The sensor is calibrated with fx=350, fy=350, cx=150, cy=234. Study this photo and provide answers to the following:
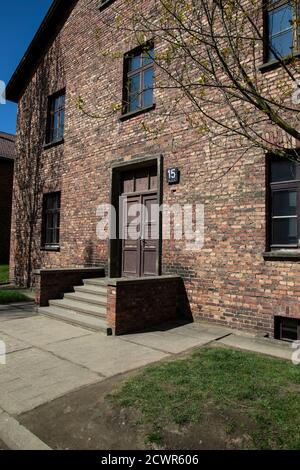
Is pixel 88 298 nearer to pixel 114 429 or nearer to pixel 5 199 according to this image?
pixel 114 429

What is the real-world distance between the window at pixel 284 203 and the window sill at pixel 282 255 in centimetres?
17

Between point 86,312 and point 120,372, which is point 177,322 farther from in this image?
point 120,372

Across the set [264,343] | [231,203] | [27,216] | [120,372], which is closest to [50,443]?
[120,372]

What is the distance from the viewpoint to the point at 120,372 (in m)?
4.34

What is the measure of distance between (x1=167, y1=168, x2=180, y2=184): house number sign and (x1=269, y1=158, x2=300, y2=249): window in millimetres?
2033

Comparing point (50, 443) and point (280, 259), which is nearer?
point (50, 443)

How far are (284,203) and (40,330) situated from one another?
16.3ft

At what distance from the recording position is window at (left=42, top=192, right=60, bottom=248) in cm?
1155

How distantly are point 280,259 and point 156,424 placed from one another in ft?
12.4

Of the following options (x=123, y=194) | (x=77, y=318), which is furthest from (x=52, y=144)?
(x=77, y=318)

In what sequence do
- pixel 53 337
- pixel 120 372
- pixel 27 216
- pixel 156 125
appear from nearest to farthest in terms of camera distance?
pixel 120 372
pixel 53 337
pixel 156 125
pixel 27 216

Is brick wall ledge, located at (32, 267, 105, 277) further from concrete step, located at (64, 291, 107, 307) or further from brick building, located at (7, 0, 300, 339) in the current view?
concrete step, located at (64, 291, 107, 307)

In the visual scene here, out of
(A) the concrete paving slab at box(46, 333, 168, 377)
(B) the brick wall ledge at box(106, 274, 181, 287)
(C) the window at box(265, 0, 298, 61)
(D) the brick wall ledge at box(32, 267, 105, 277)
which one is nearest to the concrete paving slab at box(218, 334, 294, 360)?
(A) the concrete paving slab at box(46, 333, 168, 377)

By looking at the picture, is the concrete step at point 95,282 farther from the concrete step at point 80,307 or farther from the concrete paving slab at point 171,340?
the concrete paving slab at point 171,340
